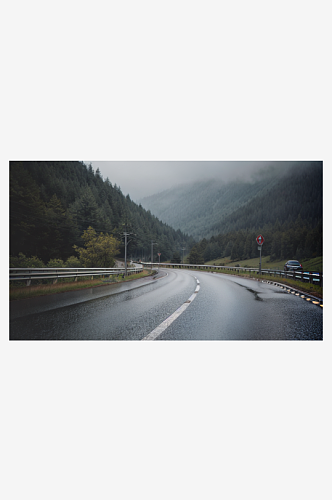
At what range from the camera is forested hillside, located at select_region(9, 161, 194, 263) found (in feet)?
19.3

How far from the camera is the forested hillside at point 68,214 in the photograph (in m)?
5.88

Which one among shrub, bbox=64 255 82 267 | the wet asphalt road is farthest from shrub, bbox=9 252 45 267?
shrub, bbox=64 255 82 267

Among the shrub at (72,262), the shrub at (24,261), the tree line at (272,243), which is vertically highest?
the tree line at (272,243)

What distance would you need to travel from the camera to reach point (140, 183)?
27.4 ft

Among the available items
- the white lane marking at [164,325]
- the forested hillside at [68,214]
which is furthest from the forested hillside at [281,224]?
the white lane marking at [164,325]

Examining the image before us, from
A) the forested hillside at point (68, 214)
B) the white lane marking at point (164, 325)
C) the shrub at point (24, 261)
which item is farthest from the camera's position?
the forested hillside at point (68, 214)

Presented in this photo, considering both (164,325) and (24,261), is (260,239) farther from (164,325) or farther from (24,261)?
(24,261)

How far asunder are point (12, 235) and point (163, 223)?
1010 centimetres

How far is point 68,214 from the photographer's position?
14328 mm

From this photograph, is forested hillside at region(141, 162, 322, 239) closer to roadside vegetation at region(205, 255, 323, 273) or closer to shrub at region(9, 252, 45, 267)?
roadside vegetation at region(205, 255, 323, 273)

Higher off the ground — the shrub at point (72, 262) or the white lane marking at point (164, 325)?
the shrub at point (72, 262)

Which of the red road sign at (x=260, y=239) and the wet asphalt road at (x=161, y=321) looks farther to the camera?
the red road sign at (x=260, y=239)

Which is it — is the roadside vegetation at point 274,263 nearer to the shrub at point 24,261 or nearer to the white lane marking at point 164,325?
the white lane marking at point 164,325

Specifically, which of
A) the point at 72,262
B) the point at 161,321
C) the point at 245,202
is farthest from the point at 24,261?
the point at 245,202
